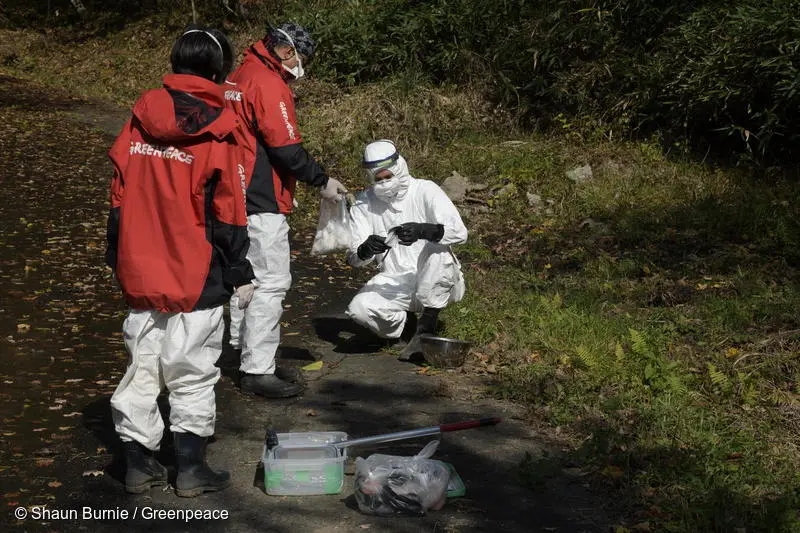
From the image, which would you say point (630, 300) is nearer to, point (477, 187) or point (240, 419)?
point (240, 419)

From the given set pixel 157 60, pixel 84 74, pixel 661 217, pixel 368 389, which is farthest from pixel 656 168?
pixel 84 74

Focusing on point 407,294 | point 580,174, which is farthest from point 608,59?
point 407,294

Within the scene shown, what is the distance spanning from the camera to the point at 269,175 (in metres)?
6.26

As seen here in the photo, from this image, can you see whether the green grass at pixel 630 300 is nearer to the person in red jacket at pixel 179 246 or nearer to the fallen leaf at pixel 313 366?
the fallen leaf at pixel 313 366

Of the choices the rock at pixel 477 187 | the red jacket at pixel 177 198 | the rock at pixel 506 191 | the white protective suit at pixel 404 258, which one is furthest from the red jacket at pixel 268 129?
the rock at pixel 477 187

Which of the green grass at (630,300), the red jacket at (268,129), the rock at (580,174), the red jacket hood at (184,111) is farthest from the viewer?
the rock at (580,174)

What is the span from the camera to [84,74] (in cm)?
2400

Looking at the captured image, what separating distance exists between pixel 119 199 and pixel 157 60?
19.7 metres

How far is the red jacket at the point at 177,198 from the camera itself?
15.1 feet

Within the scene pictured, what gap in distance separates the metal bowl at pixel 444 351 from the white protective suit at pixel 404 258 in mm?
351

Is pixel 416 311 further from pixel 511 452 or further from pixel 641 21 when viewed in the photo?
pixel 641 21

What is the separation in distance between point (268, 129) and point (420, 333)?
6.54 ft

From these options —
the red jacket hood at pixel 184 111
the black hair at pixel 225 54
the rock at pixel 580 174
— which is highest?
the black hair at pixel 225 54

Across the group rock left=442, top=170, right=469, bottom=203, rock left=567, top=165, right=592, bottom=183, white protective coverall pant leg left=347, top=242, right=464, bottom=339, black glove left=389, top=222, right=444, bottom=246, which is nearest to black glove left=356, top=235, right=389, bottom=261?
black glove left=389, top=222, right=444, bottom=246
